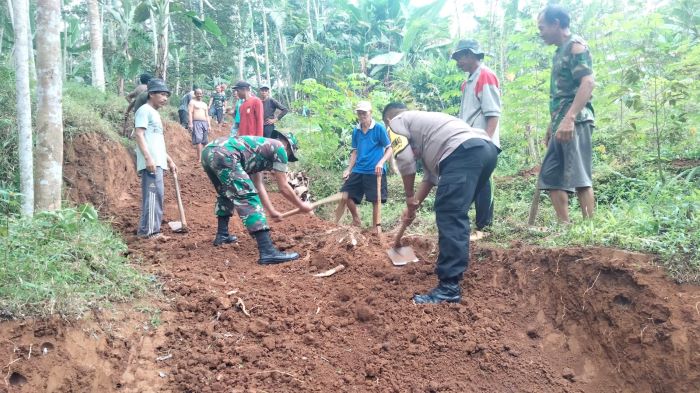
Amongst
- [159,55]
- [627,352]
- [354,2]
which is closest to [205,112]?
[159,55]

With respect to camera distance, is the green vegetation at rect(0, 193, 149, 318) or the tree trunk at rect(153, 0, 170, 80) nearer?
the green vegetation at rect(0, 193, 149, 318)

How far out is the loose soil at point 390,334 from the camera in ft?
7.72

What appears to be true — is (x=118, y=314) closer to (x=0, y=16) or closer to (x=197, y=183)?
(x=197, y=183)

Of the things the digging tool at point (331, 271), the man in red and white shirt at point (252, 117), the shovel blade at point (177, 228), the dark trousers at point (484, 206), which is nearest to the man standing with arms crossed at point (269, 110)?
the man in red and white shirt at point (252, 117)

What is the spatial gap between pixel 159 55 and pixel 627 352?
10725 millimetres

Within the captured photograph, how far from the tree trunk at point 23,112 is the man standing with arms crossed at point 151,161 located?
35.8 inches

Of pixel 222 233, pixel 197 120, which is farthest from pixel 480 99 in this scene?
pixel 197 120

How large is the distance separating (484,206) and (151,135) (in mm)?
3342

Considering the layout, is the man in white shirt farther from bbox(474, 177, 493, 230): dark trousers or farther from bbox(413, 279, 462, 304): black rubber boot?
bbox(474, 177, 493, 230): dark trousers

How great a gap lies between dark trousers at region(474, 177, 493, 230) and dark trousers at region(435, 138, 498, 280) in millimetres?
875

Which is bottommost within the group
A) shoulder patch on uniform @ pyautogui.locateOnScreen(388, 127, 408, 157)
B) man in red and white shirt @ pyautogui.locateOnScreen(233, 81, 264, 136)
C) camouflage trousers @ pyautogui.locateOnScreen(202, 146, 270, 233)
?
camouflage trousers @ pyautogui.locateOnScreen(202, 146, 270, 233)

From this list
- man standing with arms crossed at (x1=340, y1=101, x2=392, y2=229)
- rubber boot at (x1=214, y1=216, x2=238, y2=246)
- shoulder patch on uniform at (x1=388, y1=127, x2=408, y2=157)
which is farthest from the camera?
man standing with arms crossed at (x1=340, y1=101, x2=392, y2=229)

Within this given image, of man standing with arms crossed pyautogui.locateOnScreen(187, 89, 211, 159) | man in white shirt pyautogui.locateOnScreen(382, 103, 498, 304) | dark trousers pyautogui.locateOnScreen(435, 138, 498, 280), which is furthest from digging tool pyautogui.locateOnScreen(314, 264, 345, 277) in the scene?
man standing with arms crossed pyautogui.locateOnScreen(187, 89, 211, 159)

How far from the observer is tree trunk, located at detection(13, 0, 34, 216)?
357 cm
